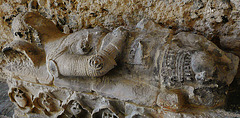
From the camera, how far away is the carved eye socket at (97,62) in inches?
59.5

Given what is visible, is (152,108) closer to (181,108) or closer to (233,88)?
(181,108)

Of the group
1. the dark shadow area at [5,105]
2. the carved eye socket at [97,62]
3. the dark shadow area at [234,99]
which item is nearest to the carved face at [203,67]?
the dark shadow area at [234,99]

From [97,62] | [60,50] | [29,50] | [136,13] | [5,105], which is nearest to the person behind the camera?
[97,62]

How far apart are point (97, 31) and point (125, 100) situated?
2.57ft

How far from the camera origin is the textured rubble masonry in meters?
1.40

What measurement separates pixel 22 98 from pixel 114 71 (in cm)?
126

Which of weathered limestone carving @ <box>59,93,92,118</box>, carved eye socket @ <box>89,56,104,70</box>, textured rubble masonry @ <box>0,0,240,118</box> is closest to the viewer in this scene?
textured rubble masonry @ <box>0,0,240,118</box>

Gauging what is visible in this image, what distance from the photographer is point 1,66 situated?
11.4 ft

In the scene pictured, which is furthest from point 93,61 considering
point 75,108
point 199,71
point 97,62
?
point 199,71

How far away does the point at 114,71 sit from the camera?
5.75 feet

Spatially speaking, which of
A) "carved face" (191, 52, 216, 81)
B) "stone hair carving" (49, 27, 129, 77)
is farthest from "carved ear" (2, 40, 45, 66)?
"carved face" (191, 52, 216, 81)

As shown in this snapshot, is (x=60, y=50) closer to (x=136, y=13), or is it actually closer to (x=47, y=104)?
(x=47, y=104)

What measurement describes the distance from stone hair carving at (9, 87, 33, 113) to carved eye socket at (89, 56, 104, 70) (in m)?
1.17

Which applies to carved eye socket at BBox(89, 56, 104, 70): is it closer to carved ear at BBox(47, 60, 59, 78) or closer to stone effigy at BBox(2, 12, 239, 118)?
stone effigy at BBox(2, 12, 239, 118)
